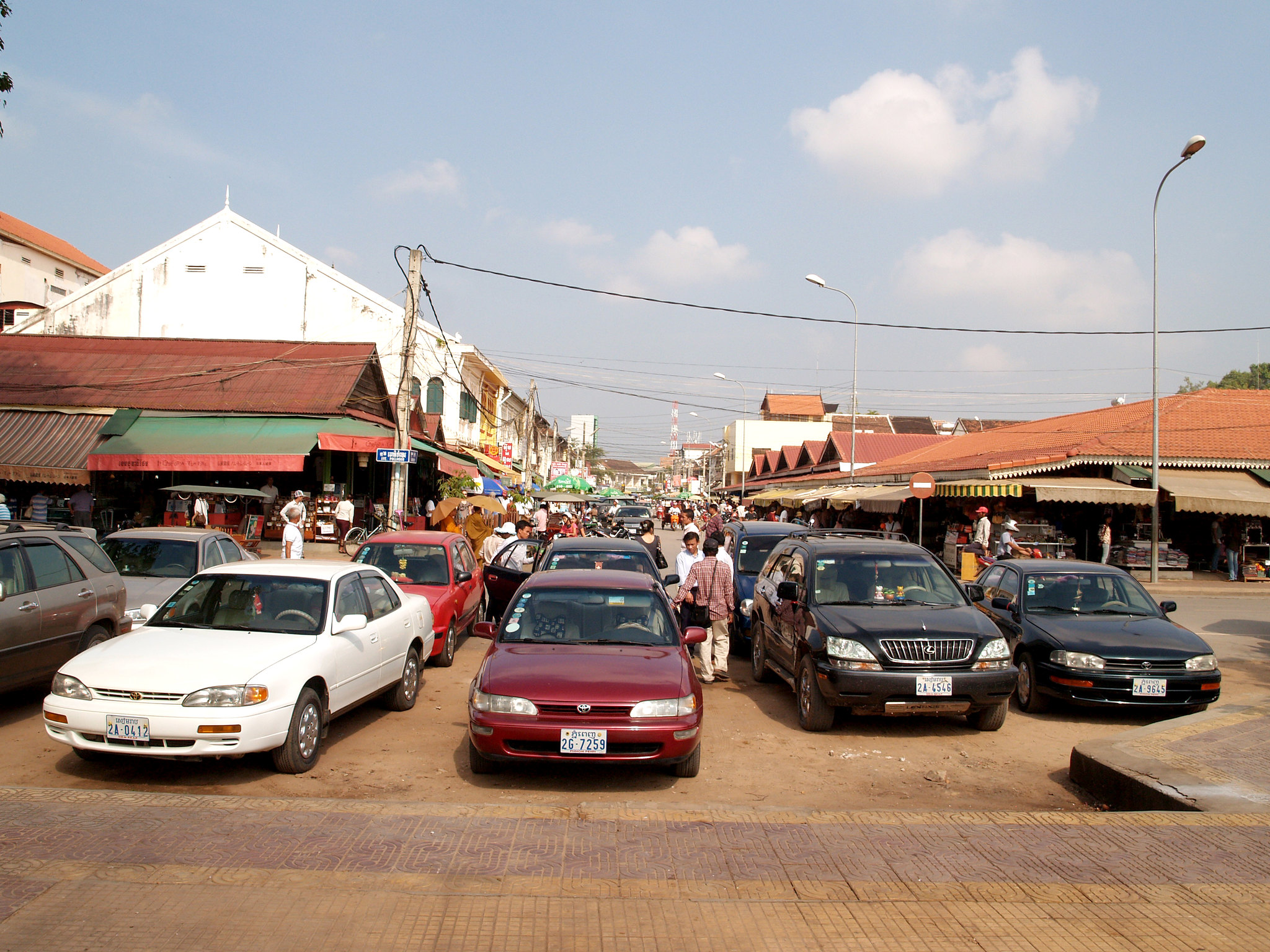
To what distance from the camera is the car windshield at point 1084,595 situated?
9.58m

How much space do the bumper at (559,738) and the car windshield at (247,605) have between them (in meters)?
1.85

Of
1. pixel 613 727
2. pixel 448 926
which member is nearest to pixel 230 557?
pixel 613 727

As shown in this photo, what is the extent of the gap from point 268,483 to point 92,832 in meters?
19.0

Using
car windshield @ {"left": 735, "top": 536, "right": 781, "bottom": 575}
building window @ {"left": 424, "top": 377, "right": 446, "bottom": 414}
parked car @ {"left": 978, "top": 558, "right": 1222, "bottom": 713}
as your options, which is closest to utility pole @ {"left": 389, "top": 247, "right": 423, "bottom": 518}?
car windshield @ {"left": 735, "top": 536, "right": 781, "bottom": 575}

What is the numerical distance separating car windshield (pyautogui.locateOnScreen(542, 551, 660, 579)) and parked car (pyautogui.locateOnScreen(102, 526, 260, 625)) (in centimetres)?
366

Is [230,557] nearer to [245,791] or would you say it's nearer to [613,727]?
[245,791]

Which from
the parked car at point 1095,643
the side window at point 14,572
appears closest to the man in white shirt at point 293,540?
the side window at point 14,572

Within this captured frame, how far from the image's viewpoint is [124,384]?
82.1 feet

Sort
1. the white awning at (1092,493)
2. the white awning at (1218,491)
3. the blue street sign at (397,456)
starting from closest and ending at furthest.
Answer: the blue street sign at (397,456) → the white awning at (1092,493) → the white awning at (1218,491)

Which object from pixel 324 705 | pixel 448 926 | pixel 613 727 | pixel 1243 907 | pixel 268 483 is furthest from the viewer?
pixel 268 483

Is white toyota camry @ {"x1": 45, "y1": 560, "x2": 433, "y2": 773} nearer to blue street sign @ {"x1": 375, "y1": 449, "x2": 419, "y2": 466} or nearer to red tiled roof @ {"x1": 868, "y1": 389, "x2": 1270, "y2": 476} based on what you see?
blue street sign @ {"x1": 375, "y1": 449, "x2": 419, "y2": 466}

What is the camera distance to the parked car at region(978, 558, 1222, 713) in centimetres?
834

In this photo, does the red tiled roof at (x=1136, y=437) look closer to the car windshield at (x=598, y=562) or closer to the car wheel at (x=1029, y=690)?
the car windshield at (x=598, y=562)

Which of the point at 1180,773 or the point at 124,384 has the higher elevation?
the point at 124,384
